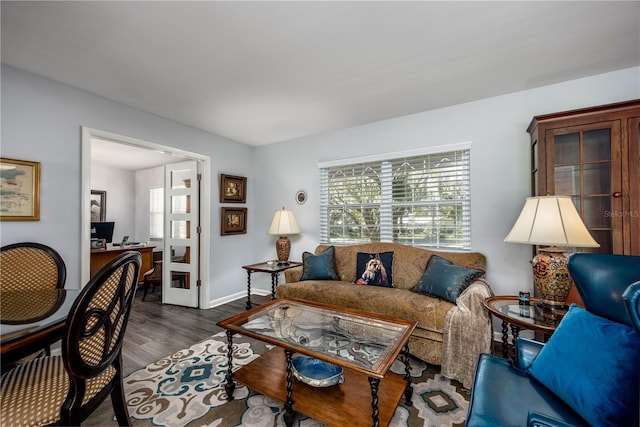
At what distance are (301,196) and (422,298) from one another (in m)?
2.34

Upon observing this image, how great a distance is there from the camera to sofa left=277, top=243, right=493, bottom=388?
205 centimetres

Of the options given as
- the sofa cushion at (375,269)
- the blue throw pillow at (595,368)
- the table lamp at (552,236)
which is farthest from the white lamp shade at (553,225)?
the sofa cushion at (375,269)

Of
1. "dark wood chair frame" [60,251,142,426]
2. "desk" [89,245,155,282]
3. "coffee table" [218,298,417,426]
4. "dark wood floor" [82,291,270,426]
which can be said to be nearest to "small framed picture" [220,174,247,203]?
"dark wood floor" [82,291,270,426]

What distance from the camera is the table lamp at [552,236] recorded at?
1.75m

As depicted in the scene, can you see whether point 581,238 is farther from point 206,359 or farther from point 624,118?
point 206,359

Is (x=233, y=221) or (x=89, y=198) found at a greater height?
(x=89, y=198)

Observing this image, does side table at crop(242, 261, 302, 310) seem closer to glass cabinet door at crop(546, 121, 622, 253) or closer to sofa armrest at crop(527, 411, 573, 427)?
sofa armrest at crop(527, 411, 573, 427)

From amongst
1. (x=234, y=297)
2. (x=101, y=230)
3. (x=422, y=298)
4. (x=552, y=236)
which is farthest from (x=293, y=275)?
(x=101, y=230)

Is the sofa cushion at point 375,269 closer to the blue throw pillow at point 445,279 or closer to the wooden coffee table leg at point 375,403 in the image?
the blue throw pillow at point 445,279

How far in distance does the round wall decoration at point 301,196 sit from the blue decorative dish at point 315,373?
8.40ft

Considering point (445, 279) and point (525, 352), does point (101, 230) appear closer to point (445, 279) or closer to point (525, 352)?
point (445, 279)

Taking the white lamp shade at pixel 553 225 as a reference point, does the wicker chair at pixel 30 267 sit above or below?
below

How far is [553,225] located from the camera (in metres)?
1.79

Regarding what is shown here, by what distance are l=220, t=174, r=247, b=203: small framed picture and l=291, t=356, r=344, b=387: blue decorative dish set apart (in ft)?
9.37
